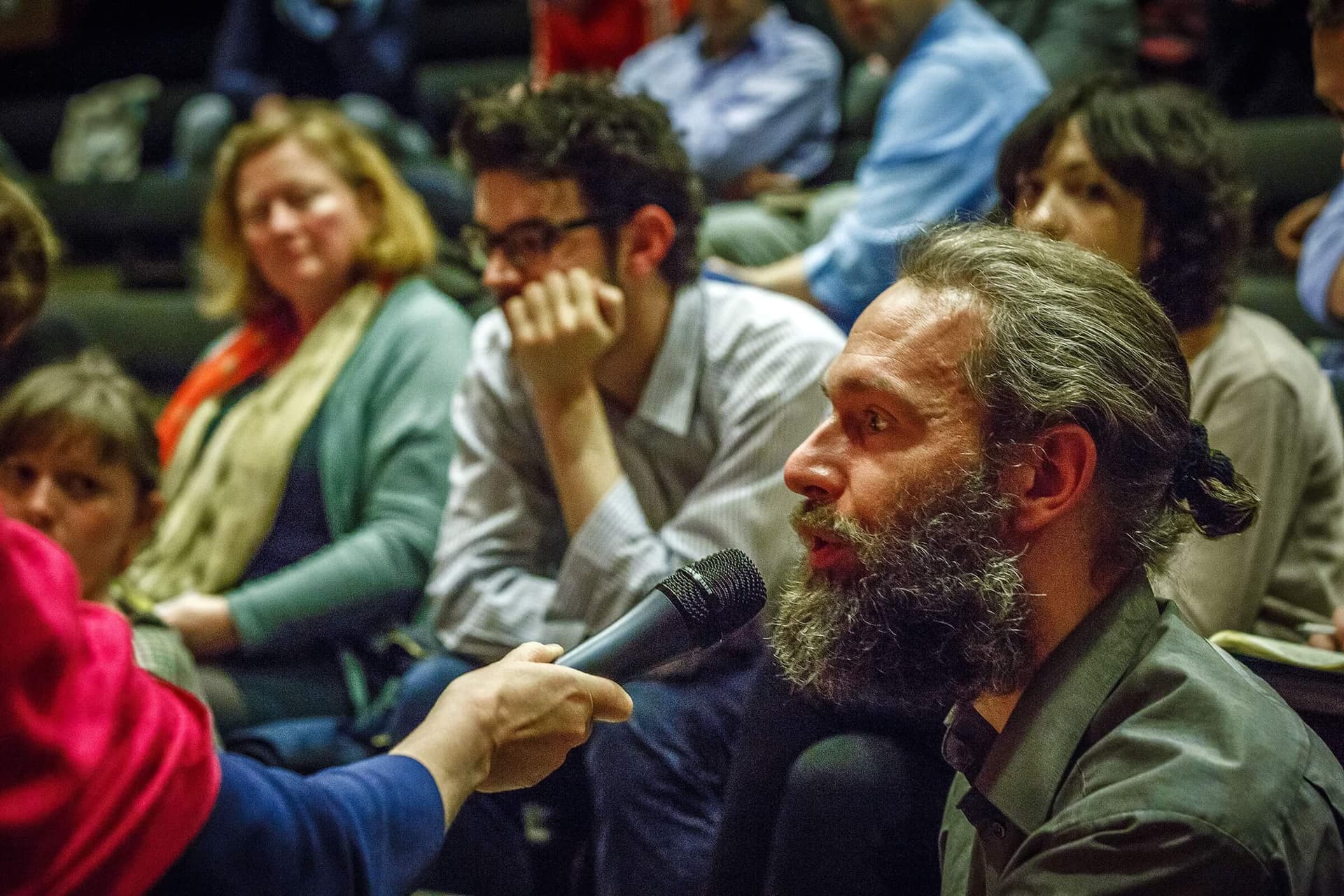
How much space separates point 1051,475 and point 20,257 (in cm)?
148

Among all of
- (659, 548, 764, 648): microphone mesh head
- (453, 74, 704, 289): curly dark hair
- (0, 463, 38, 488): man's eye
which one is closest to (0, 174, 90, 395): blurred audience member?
(0, 463, 38, 488): man's eye

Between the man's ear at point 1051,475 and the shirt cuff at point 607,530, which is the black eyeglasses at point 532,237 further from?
the man's ear at point 1051,475

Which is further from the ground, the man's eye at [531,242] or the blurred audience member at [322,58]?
the man's eye at [531,242]

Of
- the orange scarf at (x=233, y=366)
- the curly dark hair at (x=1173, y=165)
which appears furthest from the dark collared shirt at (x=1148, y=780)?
the orange scarf at (x=233, y=366)

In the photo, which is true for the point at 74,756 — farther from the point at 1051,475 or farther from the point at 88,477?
the point at 88,477

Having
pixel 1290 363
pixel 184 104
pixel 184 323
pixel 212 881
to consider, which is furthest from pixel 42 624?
pixel 184 104

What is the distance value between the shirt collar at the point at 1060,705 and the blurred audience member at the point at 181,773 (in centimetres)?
Result: 28

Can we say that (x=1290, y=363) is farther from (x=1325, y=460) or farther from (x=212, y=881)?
(x=212, y=881)

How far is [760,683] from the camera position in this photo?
1.25 metres

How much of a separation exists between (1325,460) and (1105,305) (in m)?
0.52

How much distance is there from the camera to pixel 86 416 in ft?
5.90

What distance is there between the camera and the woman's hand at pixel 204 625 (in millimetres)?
1891

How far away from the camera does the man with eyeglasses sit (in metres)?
1.50

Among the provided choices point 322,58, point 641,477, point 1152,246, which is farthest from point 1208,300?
point 322,58
